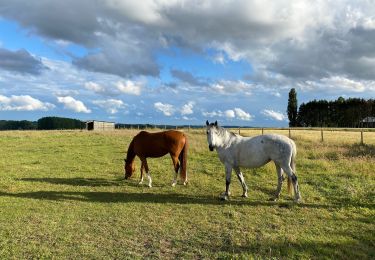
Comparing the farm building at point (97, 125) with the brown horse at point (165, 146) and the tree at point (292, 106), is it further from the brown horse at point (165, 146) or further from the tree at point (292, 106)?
the brown horse at point (165, 146)

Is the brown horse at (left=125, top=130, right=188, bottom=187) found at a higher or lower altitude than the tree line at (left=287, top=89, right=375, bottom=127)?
lower

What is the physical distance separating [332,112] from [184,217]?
9390cm

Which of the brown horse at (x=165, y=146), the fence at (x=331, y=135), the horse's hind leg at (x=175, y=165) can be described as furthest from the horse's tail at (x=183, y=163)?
the fence at (x=331, y=135)

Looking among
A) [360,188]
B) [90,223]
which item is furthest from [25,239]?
[360,188]

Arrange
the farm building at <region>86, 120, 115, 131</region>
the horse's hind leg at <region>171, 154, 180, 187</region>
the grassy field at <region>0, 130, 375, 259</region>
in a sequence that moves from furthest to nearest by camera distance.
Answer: the farm building at <region>86, 120, 115, 131</region> < the horse's hind leg at <region>171, 154, 180, 187</region> < the grassy field at <region>0, 130, 375, 259</region>

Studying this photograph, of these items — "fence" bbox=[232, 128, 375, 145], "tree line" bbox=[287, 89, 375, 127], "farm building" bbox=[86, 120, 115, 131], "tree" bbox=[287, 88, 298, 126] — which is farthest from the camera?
"tree" bbox=[287, 88, 298, 126]

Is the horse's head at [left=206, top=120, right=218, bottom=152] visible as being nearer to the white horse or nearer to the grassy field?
the white horse

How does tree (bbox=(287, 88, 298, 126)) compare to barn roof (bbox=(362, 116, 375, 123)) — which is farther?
tree (bbox=(287, 88, 298, 126))

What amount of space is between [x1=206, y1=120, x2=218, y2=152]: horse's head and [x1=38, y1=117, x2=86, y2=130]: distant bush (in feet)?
323

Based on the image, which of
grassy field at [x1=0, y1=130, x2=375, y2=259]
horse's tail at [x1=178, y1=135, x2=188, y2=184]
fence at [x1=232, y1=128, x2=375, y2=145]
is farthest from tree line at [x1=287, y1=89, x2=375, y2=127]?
horse's tail at [x1=178, y1=135, x2=188, y2=184]

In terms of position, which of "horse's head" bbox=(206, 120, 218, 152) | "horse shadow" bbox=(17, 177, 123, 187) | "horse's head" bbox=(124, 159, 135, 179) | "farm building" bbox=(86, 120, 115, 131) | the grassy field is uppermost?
"farm building" bbox=(86, 120, 115, 131)

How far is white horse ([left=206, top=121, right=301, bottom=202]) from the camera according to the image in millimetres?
8992

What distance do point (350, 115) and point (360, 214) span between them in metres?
88.6

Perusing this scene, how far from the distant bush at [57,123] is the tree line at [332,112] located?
6291 cm
